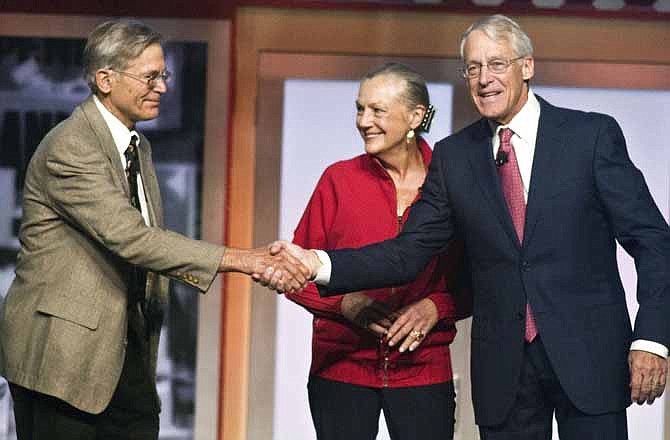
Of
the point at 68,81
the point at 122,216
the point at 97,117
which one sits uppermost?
the point at 68,81

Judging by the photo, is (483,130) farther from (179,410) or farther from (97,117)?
(179,410)

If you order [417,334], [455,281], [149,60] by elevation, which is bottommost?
[417,334]

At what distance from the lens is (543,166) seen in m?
2.92

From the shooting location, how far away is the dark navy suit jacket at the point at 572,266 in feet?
9.32

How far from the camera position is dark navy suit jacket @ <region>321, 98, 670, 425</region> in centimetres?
284

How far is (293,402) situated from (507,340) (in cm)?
211

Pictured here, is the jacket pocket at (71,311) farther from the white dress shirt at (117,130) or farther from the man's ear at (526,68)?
the man's ear at (526,68)

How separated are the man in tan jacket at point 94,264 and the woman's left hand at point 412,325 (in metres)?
0.45

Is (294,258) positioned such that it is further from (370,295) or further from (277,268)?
(370,295)

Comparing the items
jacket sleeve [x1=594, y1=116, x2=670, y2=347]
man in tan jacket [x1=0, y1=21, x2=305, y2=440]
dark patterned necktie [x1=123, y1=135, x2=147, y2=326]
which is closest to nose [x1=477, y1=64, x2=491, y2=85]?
jacket sleeve [x1=594, y1=116, x2=670, y2=347]

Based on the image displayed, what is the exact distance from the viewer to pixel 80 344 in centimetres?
298

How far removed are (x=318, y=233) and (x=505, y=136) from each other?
0.67 meters

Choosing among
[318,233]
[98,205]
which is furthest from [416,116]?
[98,205]

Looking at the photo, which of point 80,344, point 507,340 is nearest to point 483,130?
point 507,340
